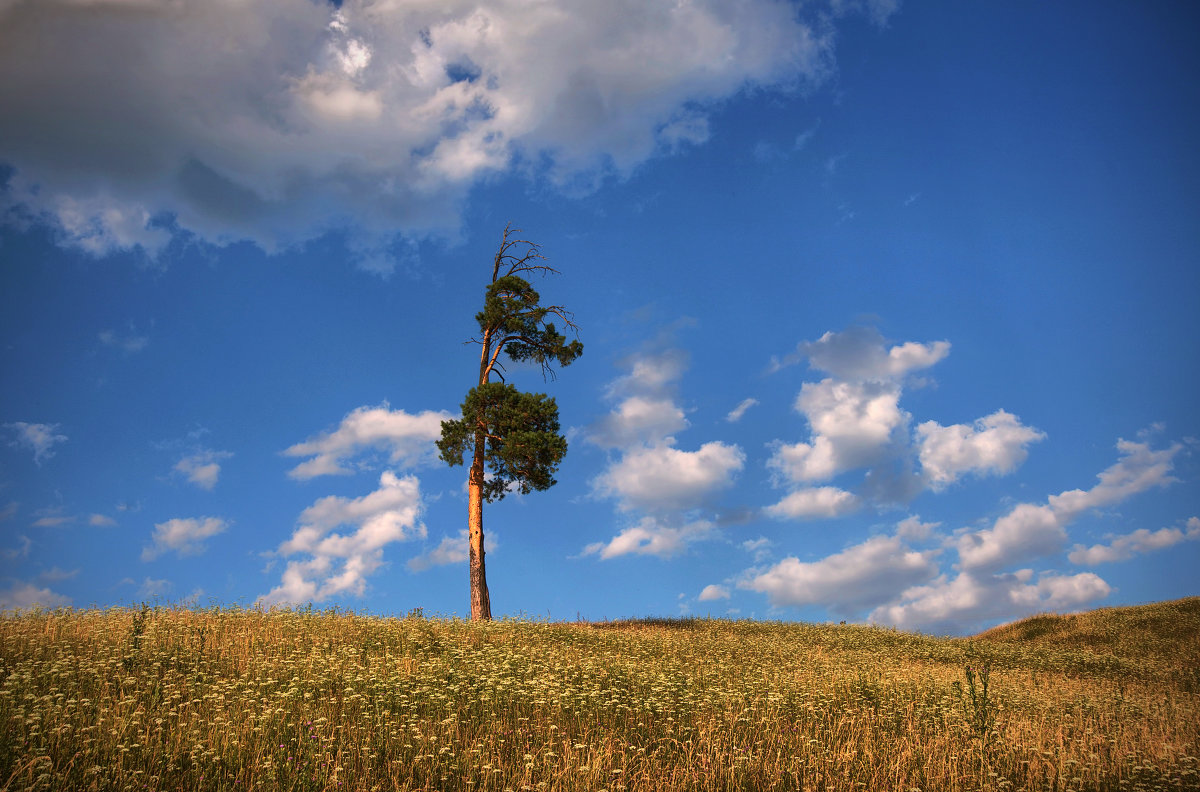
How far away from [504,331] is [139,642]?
15621 mm

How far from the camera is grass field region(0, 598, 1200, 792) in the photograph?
6.84 m

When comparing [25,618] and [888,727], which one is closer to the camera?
[888,727]

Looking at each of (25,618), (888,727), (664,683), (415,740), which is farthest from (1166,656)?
(25,618)

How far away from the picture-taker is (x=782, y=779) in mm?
7258

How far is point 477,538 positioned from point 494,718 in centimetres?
1377

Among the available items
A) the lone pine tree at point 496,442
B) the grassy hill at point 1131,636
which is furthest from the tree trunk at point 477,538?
the grassy hill at point 1131,636

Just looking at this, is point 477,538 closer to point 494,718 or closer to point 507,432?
point 507,432

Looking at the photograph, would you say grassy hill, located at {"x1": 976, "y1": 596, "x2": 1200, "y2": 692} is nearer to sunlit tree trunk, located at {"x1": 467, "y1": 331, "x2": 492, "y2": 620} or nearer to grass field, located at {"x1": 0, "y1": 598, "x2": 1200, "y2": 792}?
grass field, located at {"x1": 0, "y1": 598, "x2": 1200, "y2": 792}

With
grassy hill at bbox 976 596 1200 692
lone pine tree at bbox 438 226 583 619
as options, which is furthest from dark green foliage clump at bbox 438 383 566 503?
grassy hill at bbox 976 596 1200 692

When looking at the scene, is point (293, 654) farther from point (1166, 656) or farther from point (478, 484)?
point (1166, 656)

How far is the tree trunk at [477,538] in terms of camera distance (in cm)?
2117

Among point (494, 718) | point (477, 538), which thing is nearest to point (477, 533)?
point (477, 538)

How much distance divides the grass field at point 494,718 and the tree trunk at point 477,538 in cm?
566

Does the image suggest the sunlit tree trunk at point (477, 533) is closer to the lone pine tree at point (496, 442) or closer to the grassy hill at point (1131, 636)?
the lone pine tree at point (496, 442)
